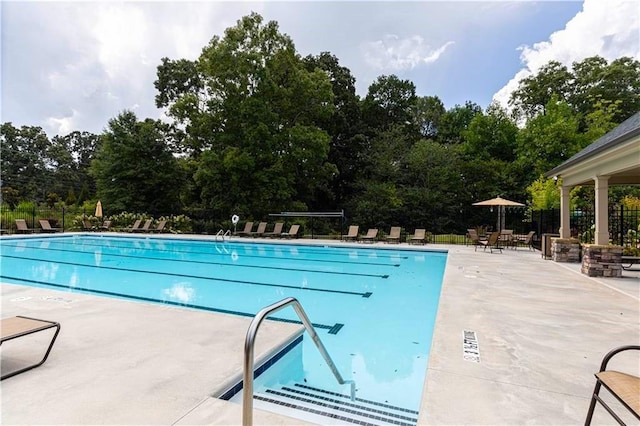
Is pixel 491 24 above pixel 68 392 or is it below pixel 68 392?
above

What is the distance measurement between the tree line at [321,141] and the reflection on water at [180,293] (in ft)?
41.0

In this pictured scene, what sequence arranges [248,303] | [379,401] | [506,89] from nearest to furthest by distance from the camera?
[379,401], [248,303], [506,89]

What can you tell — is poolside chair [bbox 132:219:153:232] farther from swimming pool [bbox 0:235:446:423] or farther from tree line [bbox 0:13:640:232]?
tree line [bbox 0:13:640:232]

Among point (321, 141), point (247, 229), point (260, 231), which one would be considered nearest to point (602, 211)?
point (260, 231)

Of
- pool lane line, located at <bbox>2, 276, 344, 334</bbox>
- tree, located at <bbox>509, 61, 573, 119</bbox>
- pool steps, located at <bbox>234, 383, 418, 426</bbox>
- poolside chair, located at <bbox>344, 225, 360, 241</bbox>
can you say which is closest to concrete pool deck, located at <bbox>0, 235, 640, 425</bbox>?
pool steps, located at <bbox>234, 383, 418, 426</bbox>

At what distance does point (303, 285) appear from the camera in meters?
7.93

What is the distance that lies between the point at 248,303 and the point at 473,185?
19681 mm

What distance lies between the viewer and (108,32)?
10281 millimetres

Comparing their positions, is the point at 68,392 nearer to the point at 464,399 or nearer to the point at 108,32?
the point at 464,399

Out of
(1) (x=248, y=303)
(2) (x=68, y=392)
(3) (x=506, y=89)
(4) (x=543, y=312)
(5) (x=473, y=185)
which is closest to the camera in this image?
(2) (x=68, y=392)

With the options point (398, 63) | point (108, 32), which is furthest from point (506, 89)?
point (108, 32)

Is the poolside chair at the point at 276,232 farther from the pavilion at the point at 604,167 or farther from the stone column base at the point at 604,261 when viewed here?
the stone column base at the point at 604,261

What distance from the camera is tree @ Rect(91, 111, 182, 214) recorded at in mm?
22016

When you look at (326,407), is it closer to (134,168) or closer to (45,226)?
(45,226)
